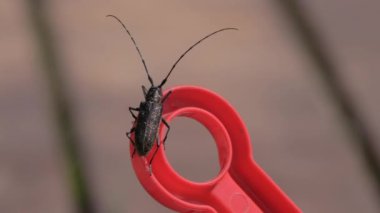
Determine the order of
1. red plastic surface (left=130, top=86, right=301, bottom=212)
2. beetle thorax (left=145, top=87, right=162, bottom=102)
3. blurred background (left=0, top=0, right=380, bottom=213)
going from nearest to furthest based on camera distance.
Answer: red plastic surface (left=130, top=86, right=301, bottom=212)
beetle thorax (left=145, top=87, right=162, bottom=102)
blurred background (left=0, top=0, right=380, bottom=213)

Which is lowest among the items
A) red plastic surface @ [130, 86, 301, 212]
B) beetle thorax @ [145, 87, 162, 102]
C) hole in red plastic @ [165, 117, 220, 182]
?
hole in red plastic @ [165, 117, 220, 182]

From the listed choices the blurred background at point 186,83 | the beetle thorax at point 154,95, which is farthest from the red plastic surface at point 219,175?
the blurred background at point 186,83

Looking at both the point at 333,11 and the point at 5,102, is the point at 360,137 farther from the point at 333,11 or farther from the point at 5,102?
the point at 5,102

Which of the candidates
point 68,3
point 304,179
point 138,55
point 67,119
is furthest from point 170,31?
point 304,179

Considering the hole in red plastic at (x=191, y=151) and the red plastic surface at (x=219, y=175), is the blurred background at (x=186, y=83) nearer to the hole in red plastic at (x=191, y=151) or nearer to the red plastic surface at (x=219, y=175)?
the hole in red plastic at (x=191, y=151)

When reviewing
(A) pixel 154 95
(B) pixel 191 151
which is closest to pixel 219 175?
(A) pixel 154 95

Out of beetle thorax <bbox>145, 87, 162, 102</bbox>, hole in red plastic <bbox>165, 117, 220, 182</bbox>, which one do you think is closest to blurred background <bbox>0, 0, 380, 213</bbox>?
hole in red plastic <bbox>165, 117, 220, 182</bbox>

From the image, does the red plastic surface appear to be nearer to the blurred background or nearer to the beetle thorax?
the beetle thorax
